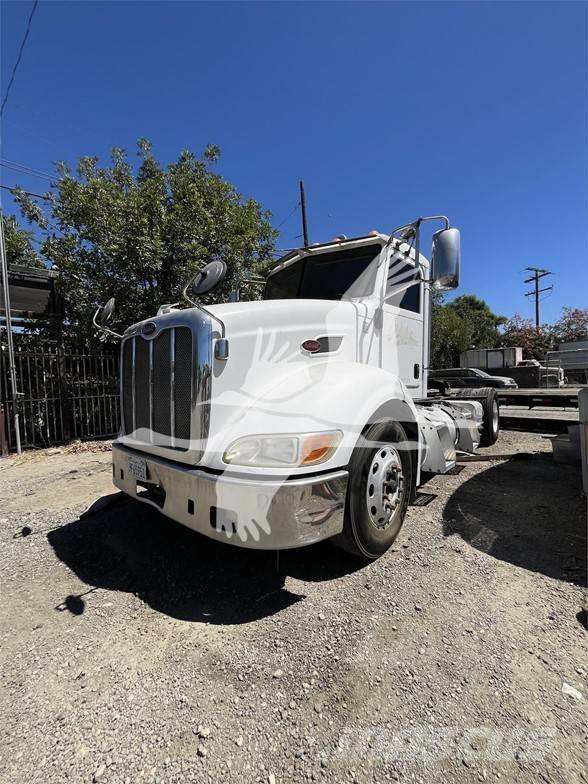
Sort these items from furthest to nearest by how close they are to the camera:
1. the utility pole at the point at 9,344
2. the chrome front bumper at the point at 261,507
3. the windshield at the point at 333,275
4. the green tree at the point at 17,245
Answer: the green tree at the point at 17,245
the utility pole at the point at 9,344
the windshield at the point at 333,275
the chrome front bumper at the point at 261,507

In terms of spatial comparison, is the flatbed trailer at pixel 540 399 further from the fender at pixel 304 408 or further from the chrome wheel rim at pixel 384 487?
the fender at pixel 304 408

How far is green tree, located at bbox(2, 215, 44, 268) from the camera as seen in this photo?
10.6 m

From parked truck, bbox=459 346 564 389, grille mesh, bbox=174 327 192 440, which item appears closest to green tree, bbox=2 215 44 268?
grille mesh, bbox=174 327 192 440

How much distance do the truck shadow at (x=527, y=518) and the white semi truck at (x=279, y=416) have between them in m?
0.71

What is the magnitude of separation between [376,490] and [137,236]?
24.5ft

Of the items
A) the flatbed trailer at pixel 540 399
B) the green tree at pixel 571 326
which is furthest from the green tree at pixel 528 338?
Answer: the flatbed trailer at pixel 540 399

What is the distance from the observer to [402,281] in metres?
4.05

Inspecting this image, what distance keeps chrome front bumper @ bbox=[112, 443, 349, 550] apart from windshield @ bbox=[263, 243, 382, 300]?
2.05 m

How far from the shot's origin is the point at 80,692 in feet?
5.88

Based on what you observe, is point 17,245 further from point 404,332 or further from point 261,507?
point 261,507

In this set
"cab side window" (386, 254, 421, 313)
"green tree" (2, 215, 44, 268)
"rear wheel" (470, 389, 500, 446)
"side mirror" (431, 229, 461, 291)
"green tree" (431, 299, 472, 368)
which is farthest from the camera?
"green tree" (431, 299, 472, 368)

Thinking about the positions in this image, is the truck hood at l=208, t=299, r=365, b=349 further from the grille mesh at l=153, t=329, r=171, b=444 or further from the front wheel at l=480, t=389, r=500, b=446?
the front wheel at l=480, t=389, r=500, b=446

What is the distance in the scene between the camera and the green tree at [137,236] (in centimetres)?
791

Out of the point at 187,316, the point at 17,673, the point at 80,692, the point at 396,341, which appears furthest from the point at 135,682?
the point at 396,341
